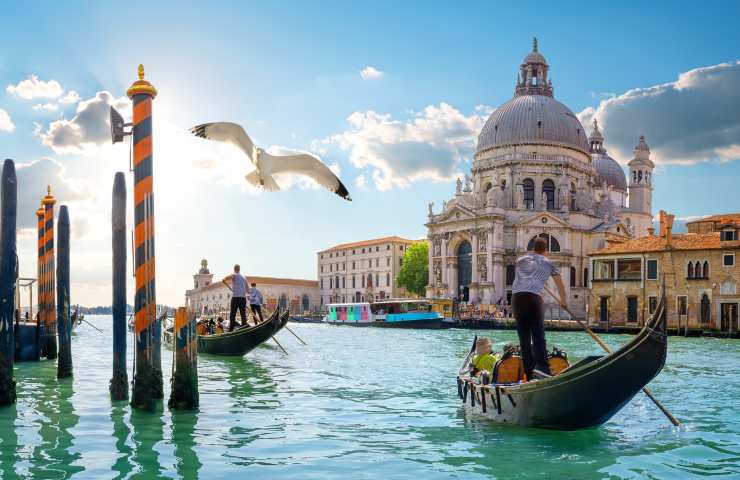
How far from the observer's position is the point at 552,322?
1489 inches

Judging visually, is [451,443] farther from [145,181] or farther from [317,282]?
[317,282]

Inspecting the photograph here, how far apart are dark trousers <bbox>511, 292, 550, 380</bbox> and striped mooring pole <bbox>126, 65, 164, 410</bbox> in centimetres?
352

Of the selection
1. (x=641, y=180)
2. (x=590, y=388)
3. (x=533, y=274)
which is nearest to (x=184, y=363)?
(x=533, y=274)

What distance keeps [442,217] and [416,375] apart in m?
39.0

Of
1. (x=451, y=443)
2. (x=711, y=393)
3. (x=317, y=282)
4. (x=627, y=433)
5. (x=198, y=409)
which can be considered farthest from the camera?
(x=317, y=282)

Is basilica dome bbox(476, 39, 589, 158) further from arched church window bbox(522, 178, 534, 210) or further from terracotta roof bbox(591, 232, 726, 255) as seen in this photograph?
terracotta roof bbox(591, 232, 726, 255)

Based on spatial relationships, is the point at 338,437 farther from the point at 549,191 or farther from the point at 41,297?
the point at 549,191

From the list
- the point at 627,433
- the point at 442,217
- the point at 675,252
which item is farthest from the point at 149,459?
the point at 442,217

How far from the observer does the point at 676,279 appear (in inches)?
1253

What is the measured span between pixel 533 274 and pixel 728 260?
2723cm

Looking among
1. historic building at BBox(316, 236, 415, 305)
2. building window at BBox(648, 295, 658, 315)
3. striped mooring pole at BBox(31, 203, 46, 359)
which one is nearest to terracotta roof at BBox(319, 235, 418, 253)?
historic building at BBox(316, 236, 415, 305)

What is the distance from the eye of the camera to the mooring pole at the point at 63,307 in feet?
35.0

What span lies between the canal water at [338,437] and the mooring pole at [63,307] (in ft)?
1.40

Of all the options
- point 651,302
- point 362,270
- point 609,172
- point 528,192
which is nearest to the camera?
point 651,302
